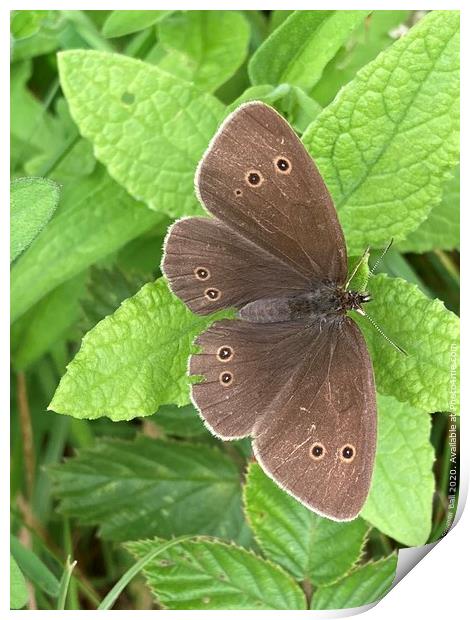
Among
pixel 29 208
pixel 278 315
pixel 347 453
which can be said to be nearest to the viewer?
pixel 347 453

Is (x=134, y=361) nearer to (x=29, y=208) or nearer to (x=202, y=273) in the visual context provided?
(x=202, y=273)

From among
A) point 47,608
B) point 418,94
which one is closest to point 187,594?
→ point 47,608

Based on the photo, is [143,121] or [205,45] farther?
[205,45]

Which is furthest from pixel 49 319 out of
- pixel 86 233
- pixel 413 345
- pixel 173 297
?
pixel 413 345

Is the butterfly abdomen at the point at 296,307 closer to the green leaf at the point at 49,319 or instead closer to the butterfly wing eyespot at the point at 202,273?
the butterfly wing eyespot at the point at 202,273

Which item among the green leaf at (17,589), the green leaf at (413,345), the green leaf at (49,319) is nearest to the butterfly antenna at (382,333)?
the green leaf at (413,345)
